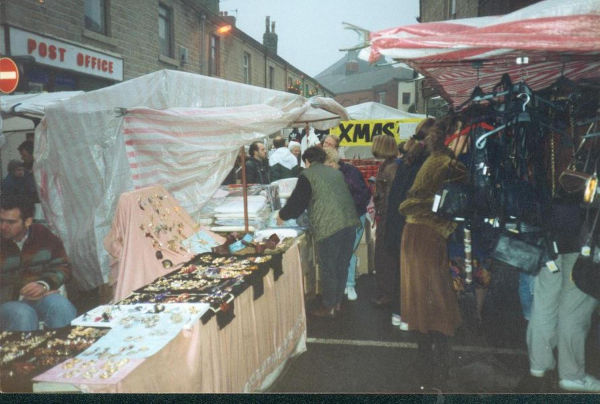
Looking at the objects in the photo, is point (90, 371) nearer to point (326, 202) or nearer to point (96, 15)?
point (326, 202)

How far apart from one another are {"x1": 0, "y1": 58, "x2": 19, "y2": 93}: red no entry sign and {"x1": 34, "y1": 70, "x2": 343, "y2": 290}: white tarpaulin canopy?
678mm

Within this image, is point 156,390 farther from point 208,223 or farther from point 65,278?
point 208,223

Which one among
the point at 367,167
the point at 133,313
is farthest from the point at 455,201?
the point at 367,167

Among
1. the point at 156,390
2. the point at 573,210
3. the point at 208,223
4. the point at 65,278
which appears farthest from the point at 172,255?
the point at 573,210

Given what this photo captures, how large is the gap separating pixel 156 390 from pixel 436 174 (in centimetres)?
227

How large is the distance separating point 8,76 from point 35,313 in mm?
2130

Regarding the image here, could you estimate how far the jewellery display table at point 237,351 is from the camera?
83.0 inches

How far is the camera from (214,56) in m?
7.23

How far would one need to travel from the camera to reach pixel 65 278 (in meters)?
3.43

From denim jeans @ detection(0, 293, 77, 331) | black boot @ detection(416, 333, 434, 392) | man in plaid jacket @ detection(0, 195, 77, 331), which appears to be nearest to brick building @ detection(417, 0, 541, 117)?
black boot @ detection(416, 333, 434, 392)

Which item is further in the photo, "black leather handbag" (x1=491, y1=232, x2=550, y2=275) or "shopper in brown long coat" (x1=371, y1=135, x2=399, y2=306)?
"shopper in brown long coat" (x1=371, y1=135, x2=399, y2=306)

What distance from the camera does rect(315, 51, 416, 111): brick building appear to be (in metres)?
4.59

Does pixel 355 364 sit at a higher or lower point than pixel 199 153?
lower

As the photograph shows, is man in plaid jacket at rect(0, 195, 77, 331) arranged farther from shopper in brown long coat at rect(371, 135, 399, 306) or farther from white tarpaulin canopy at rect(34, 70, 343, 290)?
shopper in brown long coat at rect(371, 135, 399, 306)
